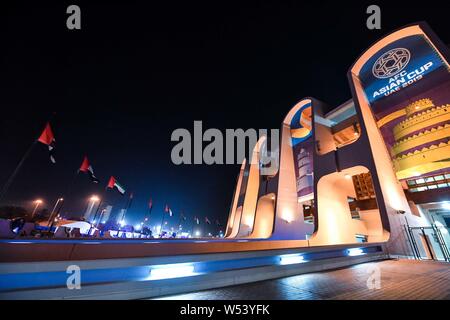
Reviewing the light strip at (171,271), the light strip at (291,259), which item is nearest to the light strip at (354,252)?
the light strip at (291,259)

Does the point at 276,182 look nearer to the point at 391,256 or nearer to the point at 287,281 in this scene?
the point at 391,256

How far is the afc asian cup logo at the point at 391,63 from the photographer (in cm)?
1242

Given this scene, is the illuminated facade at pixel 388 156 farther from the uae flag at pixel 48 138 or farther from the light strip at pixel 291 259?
the uae flag at pixel 48 138

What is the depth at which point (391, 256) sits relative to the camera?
786 centimetres

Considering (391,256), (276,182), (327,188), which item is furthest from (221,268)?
(276,182)

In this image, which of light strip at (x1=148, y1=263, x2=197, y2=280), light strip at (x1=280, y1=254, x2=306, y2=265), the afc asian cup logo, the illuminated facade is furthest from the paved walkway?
the afc asian cup logo

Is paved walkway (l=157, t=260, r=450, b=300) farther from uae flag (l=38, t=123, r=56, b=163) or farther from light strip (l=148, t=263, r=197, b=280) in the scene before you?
uae flag (l=38, t=123, r=56, b=163)

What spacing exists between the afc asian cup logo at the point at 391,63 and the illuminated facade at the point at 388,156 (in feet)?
0.17

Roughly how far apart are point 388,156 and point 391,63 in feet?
22.2

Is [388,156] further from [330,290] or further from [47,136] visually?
[47,136]

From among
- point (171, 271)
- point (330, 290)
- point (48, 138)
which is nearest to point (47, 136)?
point (48, 138)

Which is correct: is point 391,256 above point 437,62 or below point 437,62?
below

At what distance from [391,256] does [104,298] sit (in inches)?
417

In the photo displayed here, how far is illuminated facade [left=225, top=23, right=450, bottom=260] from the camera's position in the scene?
34.3 feet
